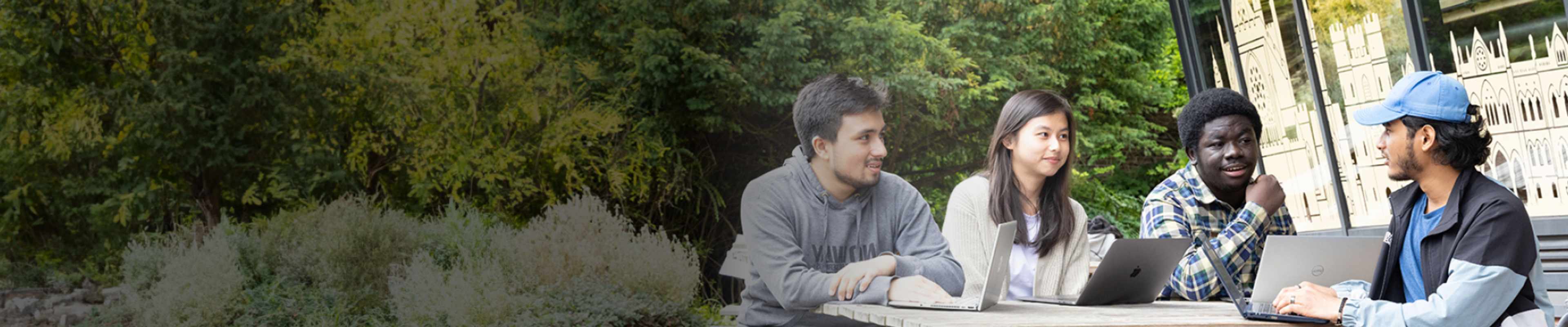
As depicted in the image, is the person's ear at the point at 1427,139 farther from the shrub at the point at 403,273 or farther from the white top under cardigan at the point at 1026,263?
the shrub at the point at 403,273

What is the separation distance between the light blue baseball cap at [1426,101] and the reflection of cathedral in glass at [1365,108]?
272cm

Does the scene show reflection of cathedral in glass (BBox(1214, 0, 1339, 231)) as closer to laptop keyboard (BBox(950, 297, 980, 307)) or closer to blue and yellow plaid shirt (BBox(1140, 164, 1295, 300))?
blue and yellow plaid shirt (BBox(1140, 164, 1295, 300))

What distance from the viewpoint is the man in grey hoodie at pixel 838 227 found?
182 centimetres

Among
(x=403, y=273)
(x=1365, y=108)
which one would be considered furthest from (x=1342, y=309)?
(x=403, y=273)

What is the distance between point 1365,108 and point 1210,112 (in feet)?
3.49

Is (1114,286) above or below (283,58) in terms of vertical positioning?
below

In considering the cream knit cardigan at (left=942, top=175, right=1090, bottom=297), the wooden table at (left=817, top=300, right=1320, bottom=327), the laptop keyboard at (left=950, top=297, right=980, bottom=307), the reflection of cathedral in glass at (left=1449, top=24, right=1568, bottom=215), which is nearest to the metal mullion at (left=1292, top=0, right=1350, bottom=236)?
the reflection of cathedral in glass at (left=1449, top=24, right=1568, bottom=215)

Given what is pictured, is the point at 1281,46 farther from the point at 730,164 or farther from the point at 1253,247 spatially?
the point at 730,164

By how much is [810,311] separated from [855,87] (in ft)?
1.08

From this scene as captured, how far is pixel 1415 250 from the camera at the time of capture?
1.48m

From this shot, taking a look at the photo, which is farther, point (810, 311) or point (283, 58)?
point (283, 58)

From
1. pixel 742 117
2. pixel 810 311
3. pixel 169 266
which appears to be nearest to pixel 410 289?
pixel 169 266

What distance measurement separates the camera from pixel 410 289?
8039 millimetres

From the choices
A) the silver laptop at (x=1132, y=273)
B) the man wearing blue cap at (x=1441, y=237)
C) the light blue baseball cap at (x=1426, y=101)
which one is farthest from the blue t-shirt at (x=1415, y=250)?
the silver laptop at (x=1132, y=273)
